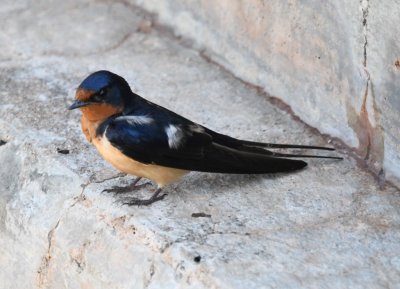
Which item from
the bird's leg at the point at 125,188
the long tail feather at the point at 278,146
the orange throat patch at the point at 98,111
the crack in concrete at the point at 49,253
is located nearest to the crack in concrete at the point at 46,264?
the crack in concrete at the point at 49,253

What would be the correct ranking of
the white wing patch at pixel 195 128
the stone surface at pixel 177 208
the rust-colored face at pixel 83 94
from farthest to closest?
the white wing patch at pixel 195 128
the rust-colored face at pixel 83 94
the stone surface at pixel 177 208

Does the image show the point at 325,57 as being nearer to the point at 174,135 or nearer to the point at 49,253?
the point at 174,135

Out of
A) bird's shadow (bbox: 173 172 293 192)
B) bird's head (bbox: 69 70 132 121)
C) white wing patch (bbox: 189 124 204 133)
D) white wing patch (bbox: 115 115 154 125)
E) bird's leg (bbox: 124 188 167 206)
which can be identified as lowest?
bird's shadow (bbox: 173 172 293 192)

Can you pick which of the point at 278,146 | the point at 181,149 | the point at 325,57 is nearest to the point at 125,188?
the point at 181,149

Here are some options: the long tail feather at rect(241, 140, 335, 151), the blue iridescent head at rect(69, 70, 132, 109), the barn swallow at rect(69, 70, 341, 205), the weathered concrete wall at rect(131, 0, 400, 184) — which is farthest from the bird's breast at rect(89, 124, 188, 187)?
the weathered concrete wall at rect(131, 0, 400, 184)

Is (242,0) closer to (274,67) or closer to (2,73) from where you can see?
(274,67)

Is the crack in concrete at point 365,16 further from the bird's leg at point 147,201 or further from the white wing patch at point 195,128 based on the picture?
the bird's leg at point 147,201

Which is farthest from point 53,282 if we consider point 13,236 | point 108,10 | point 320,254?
point 108,10

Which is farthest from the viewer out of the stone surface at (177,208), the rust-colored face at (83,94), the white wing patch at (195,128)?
the white wing patch at (195,128)

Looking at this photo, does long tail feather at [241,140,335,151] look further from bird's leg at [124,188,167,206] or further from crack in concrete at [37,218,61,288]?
crack in concrete at [37,218,61,288]
